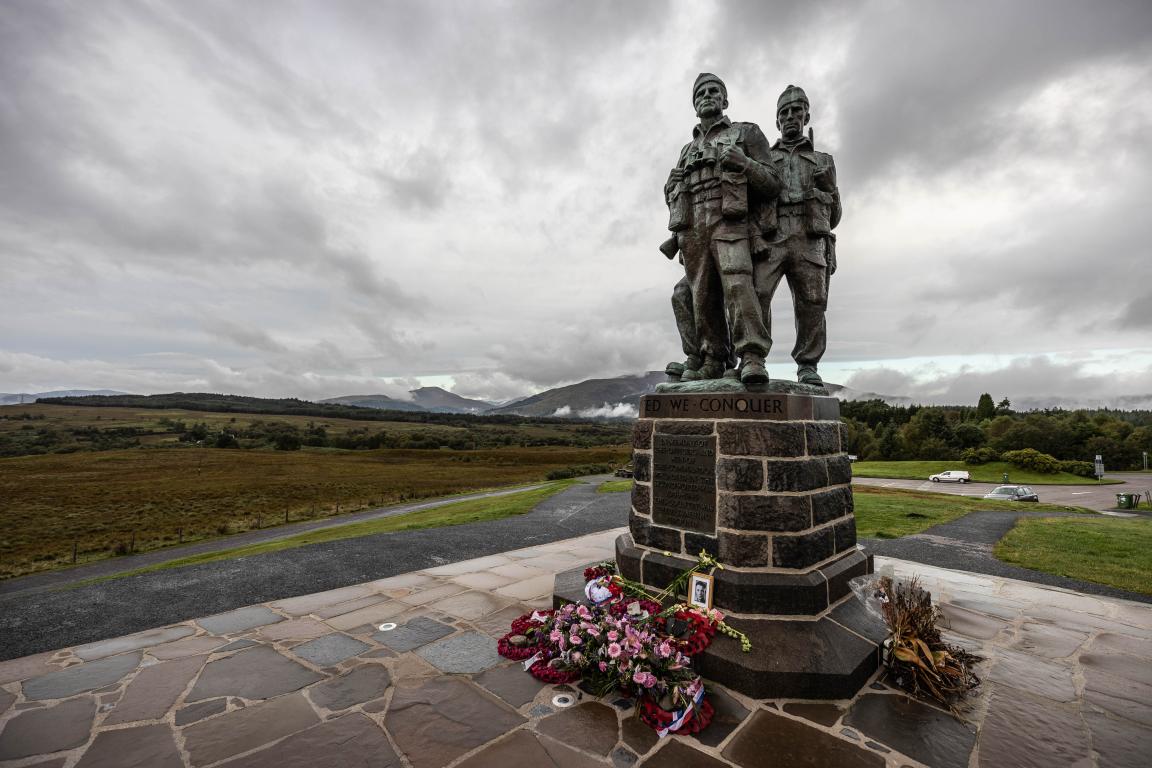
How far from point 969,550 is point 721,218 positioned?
28.5 ft

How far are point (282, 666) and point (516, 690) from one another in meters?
2.13

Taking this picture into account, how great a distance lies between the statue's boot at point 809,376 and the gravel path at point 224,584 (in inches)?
230

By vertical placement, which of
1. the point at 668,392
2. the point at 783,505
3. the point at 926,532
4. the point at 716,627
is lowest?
the point at 926,532

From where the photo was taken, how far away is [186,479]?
38406 millimetres

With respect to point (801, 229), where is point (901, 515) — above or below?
below

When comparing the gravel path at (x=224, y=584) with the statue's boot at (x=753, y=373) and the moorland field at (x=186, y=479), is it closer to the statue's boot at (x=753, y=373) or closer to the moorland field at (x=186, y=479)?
the statue's boot at (x=753, y=373)

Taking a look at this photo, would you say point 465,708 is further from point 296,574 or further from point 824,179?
point 824,179

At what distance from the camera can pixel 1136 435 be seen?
185 ft

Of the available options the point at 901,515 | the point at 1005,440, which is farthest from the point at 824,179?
the point at 1005,440

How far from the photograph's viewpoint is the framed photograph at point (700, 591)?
13.2 ft

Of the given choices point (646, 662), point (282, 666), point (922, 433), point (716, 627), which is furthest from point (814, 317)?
point (922, 433)

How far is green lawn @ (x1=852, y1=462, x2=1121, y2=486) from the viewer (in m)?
40.4

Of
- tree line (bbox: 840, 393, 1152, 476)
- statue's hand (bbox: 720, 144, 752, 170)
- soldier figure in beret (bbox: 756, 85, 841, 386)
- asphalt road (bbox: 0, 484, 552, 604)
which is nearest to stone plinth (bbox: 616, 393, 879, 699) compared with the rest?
soldier figure in beret (bbox: 756, 85, 841, 386)

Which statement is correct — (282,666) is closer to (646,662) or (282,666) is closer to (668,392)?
(646,662)
